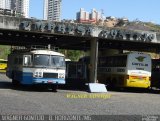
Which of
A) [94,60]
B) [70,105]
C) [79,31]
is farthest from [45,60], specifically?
[70,105]

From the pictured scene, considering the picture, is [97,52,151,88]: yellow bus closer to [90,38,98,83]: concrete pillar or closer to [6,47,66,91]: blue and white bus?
[90,38,98,83]: concrete pillar

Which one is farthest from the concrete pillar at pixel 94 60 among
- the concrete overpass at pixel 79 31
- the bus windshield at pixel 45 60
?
the bus windshield at pixel 45 60

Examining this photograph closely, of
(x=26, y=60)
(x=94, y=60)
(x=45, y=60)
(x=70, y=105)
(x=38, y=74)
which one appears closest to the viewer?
(x=70, y=105)

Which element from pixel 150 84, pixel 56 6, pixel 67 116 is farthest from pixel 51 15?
pixel 67 116

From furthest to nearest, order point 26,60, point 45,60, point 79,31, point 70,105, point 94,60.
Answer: point 94,60 → point 79,31 → point 26,60 → point 45,60 → point 70,105

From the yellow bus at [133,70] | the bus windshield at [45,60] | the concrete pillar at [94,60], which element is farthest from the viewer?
the concrete pillar at [94,60]

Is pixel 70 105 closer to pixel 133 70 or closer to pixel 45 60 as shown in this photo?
pixel 45 60

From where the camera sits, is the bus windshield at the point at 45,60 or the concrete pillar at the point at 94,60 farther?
the concrete pillar at the point at 94,60

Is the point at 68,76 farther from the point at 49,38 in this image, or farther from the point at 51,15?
the point at 51,15

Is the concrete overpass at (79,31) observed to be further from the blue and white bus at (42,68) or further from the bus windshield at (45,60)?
the bus windshield at (45,60)

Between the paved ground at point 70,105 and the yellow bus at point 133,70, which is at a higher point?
the yellow bus at point 133,70

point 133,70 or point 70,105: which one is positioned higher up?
point 133,70

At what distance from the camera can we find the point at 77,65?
3831 cm

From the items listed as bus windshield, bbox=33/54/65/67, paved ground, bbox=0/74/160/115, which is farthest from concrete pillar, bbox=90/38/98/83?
paved ground, bbox=0/74/160/115
